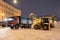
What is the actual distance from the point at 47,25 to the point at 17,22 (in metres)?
5.14

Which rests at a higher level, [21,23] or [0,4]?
[0,4]

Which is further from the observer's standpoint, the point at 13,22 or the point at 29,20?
the point at 29,20

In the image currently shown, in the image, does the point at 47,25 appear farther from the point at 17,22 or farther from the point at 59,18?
the point at 59,18

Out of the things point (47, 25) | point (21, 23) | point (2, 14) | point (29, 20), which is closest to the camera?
point (47, 25)

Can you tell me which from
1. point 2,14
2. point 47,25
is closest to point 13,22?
point 47,25

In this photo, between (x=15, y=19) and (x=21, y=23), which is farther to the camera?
(x=21, y=23)

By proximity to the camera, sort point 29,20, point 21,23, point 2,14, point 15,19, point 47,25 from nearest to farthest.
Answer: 1. point 47,25
2. point 15,19
3. point 21,23
4. point 29,20
5. point 2,14

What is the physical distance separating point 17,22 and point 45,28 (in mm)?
4841

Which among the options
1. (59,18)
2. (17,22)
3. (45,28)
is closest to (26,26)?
(17,22)

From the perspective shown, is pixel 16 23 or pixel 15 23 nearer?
pixel 15 23

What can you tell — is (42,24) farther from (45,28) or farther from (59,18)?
(59,18)

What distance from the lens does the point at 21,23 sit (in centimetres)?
2966

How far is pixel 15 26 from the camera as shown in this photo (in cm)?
2670

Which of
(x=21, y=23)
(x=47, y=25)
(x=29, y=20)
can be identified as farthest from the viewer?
(x=29, y=20)
